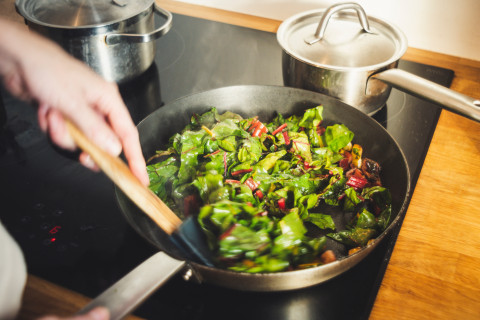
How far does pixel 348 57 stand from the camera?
1048 mm

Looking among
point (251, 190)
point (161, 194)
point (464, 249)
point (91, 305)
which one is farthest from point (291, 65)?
point (91, 305)

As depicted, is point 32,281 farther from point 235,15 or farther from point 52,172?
point 235,15

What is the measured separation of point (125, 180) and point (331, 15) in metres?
0.69

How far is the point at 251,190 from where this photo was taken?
0.87m

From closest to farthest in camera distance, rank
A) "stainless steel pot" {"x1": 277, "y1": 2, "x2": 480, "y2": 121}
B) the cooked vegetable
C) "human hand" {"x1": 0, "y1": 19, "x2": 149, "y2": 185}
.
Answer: "human hand" {"x1": 0, "y1": 19, "x2": 149, "y2": 185} < the cooked vegetable < "stainless steel pot" {"x1": 277, "y1": 2, "x2": 480, "y2": 121}

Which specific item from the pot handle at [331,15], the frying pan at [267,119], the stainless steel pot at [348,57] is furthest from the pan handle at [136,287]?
the pot handle at [331,15]

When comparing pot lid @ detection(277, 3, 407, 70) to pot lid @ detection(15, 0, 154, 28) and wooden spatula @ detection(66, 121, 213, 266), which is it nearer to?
pot lid @ detection(15, 0, 154, 28)

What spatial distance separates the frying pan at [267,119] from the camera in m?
0.62

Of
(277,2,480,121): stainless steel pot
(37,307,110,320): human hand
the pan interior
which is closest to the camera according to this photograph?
(37,307,110,320): human hand

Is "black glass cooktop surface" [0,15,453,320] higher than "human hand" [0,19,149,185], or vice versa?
"human hand" [0,19,149,185]

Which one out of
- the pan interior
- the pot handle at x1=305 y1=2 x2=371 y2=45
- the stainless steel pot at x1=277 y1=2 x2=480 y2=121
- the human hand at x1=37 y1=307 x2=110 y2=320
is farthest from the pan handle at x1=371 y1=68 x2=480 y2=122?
the human hand at x1=37 y1=307 x2=110 y2=320

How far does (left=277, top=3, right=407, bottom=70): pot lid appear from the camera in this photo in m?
1.03

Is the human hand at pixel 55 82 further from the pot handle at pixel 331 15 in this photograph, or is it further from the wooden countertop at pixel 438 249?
the pot handle at pixel 331 15

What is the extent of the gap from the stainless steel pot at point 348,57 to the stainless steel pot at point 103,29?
1.19 feet
